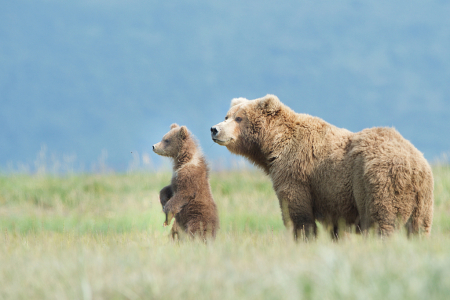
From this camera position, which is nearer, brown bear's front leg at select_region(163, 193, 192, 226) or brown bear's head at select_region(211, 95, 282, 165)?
brown bear's head at select_region(211, 95, 282, 165)

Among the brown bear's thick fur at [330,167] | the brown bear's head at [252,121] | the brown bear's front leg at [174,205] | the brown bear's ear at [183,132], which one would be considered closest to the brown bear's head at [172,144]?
the brown bear's ear at [183,132]

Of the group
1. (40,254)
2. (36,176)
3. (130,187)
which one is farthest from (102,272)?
(36,176)

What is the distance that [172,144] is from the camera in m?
7.95

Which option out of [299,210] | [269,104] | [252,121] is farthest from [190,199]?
[269,104]

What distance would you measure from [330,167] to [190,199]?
7.79ft

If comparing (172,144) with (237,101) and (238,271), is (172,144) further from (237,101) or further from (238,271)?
(238,271)

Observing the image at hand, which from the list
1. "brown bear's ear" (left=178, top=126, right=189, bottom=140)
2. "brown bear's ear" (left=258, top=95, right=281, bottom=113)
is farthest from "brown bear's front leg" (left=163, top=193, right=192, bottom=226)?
"brown bear's ear" (left=258, top=95, right=281, bottom=113)

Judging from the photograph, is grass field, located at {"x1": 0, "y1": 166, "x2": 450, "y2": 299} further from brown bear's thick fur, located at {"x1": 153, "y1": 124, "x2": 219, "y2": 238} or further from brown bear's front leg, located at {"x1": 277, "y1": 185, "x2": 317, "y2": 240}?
brown bear's thick fur, located at {"x1": 153, "y1": 124, "x2": 219, "y2": 238}

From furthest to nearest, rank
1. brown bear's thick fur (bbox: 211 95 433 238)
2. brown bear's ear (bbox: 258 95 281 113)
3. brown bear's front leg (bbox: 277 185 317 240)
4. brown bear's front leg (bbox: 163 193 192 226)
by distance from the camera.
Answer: brown bear's front leg (bbox: 163 193 192 226), brown bear's ear (bbox: 258 95 281 113), brown bear's front leg (bbox: 277 185 317 240), brown bear's thick fur (bbox: 211 95 433 238)

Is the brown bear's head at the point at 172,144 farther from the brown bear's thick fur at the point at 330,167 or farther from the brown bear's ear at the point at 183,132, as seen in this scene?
the brown bear's thick fur at the point at 330,167

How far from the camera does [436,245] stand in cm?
475

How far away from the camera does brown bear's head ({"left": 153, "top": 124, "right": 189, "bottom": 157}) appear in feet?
25.9

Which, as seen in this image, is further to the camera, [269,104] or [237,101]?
[237,101]

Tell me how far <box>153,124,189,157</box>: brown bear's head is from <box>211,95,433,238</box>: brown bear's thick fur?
1.14m
